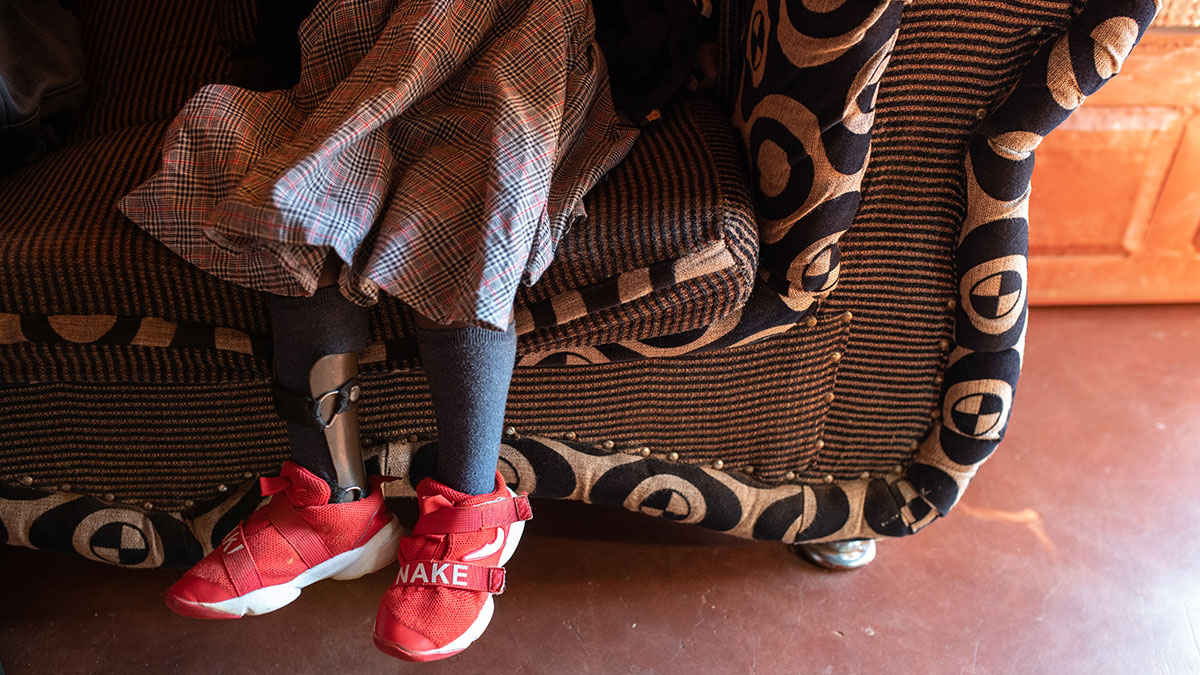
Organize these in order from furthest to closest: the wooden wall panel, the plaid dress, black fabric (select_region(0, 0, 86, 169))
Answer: the wooden wall panel
black fabric (select_region(0, 0, 86, 169))
the plaid dress

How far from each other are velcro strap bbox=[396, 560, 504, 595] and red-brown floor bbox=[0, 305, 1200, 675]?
7.1 inches

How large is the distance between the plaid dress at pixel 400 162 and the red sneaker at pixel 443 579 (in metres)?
0.21

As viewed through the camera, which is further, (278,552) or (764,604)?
(764,604)

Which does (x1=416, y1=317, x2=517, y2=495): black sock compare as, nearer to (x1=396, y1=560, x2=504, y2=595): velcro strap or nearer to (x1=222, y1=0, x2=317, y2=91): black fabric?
(x1=396, y1=560, x2=504, y2=595): velcro strap

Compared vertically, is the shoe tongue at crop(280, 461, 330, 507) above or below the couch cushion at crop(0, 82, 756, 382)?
below

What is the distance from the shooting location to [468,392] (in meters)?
0.75

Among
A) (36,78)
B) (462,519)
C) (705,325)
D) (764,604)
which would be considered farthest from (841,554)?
(36,78)

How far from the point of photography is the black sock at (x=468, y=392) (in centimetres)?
73

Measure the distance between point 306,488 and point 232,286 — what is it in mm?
202

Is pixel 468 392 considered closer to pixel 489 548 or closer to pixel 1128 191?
pixel 489 548

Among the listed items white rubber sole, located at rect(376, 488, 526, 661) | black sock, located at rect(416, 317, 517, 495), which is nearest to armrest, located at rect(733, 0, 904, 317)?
black sock, located at rect(416, 317, 517, 495)

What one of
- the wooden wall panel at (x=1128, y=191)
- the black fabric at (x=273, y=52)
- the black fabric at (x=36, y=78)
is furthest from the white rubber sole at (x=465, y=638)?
the wooden wall panel at (x=1128, y=191)

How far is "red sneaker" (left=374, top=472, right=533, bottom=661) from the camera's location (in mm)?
764

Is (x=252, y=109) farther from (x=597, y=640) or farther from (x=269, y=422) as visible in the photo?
(x=597, y=640)
